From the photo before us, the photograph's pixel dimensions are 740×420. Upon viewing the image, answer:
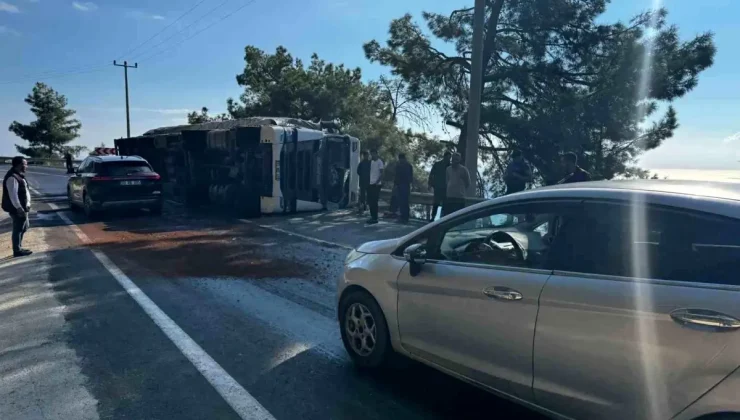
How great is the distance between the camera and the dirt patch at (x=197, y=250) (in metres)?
8.12

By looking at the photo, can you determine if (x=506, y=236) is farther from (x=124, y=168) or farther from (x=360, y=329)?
(x=124, y=168)

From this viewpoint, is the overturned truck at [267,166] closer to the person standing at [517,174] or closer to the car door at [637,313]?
the person standing at [517,174]

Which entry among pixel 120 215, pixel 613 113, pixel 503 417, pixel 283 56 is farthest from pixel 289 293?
pixel 283 56

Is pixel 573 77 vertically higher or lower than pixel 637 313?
higher

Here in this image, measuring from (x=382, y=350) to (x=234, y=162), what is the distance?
1352cm

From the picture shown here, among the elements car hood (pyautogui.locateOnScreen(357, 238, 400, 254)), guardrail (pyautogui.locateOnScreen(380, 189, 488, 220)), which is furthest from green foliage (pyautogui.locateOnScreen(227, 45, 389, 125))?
car hood (pyautogui.locateOnScreen(357, 238, 400, 254))

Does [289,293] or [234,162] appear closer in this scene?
[289,293]

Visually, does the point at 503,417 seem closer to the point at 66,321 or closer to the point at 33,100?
the point at 66,321

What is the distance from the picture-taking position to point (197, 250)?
32.3ft

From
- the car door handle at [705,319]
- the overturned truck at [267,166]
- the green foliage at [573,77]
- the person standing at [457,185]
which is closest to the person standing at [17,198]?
the overturned truck at [267,166]

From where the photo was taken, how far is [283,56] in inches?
1341

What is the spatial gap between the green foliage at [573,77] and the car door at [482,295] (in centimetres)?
1266

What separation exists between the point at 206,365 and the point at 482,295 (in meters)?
2.41

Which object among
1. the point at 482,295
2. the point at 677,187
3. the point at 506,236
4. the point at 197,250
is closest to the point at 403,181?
the point at 197,250
